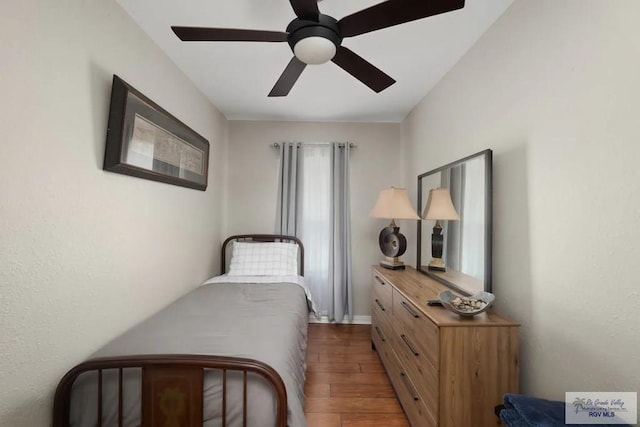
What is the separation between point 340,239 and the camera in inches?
128

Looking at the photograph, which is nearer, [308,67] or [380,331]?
[308,67]

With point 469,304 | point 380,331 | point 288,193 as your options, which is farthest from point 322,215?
point 469,304

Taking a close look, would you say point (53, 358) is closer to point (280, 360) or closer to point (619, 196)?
point (280, 360)

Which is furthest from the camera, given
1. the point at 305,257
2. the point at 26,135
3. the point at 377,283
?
the point at 305,257

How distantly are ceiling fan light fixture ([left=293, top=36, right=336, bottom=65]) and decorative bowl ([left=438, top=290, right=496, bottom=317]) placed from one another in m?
1.39

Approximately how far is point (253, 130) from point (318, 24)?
2310 millimetres

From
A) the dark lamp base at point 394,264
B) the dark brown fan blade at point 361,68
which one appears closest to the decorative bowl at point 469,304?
the dark lamp base at point 394,264

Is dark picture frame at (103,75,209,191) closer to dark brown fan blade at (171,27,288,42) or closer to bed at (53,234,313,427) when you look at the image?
dark brown fan blade at (171,27,288,42)

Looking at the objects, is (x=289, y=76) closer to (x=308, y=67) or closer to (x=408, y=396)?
(x=308, y=67)

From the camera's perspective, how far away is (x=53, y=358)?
1.15m

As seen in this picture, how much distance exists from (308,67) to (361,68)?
0.77m

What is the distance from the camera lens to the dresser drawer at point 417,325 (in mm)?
1320

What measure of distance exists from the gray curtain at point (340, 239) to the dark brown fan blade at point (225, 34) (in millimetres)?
2003

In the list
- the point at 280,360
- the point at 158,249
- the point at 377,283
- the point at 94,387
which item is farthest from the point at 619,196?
the point at 158,249
